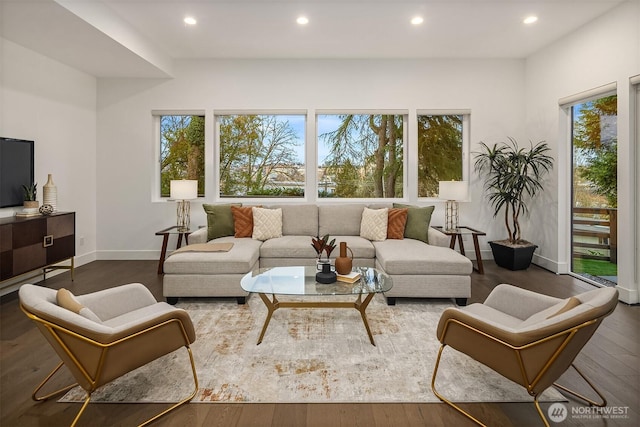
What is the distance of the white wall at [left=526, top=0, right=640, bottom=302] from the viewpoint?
3584 millimetres

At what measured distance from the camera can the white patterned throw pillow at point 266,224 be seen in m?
4.49

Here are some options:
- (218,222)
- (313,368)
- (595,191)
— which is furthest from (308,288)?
(595,191)

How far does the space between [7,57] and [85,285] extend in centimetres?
262

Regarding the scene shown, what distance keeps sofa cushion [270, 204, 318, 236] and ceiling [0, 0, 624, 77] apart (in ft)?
Answer: 7.26

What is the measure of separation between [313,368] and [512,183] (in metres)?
3.97

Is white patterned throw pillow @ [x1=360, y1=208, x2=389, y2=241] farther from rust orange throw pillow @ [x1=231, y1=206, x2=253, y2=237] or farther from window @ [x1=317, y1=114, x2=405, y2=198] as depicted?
rust orange throw pillow @ [x1=231, y1=206, x2=253, y2=237]

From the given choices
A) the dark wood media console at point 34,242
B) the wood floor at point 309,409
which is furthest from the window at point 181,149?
the wood floor at point 309,409

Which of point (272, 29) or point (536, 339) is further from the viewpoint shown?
point (272, 29)

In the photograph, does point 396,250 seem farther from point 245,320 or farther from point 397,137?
point 397,137

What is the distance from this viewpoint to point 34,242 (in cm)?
373

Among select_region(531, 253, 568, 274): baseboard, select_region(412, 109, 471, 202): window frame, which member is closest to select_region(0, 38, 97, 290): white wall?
select_region(412, 109, 471, 202): window frame

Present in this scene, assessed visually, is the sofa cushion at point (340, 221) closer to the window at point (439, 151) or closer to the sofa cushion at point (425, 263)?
the sofa cushion at point (425, 263)

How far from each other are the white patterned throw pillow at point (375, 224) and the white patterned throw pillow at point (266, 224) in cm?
111

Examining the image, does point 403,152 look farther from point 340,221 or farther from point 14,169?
point 14,169
